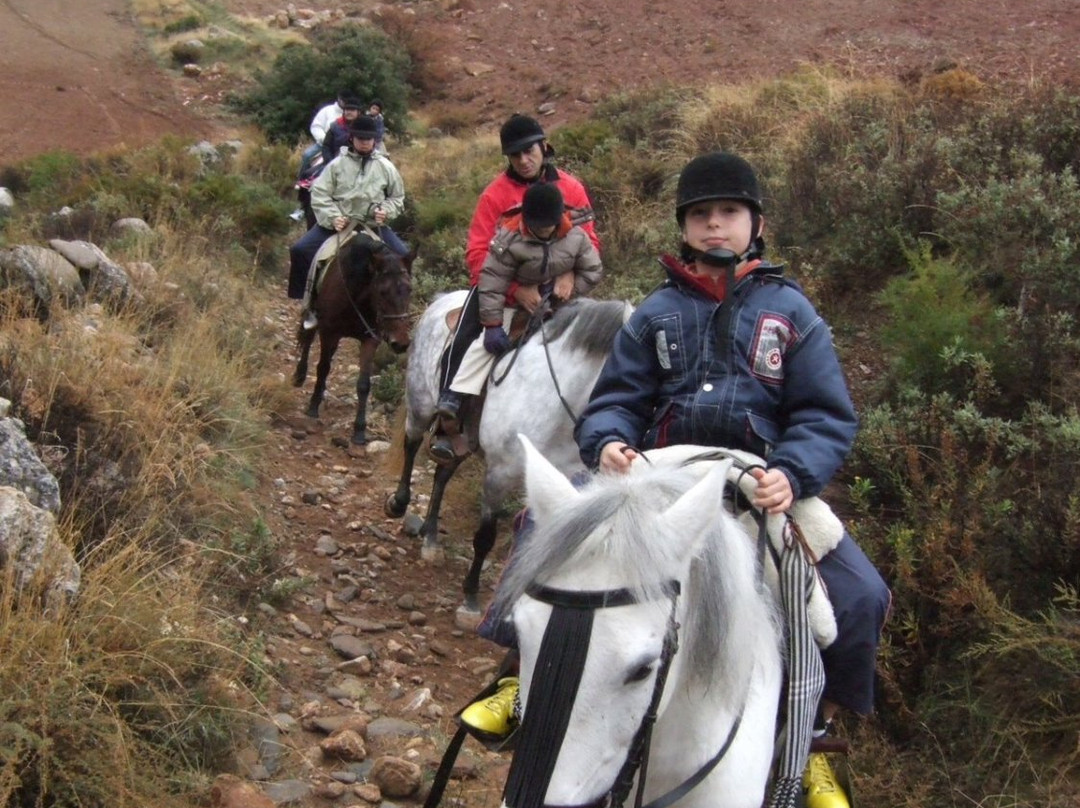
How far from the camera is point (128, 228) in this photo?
10.2m

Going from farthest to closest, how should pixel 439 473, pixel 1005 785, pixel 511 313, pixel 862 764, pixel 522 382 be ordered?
pixel 439 473
pixel 511 313
pixel 522 382
pixel 862 764
pixel 1005 785

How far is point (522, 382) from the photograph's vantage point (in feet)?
18.1

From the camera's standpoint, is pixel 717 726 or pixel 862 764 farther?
pixel 862 764

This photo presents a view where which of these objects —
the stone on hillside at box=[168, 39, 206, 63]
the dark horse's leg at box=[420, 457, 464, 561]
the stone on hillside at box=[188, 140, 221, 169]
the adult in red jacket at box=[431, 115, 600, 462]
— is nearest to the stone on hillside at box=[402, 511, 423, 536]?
the dark horse's leg at box=[420, 457, 464, 561]

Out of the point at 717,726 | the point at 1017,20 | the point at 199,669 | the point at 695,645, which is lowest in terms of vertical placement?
the point at 199,669

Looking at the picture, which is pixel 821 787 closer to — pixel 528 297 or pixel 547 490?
pixel 547 490

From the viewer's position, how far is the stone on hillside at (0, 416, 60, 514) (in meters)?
4.13

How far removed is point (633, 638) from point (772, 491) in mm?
688

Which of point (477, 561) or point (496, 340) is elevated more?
point (496, 340)

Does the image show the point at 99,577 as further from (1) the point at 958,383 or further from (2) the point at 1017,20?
(2) the point at 1017,20

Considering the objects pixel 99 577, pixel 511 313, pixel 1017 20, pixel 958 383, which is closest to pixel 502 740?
pixel 99 577

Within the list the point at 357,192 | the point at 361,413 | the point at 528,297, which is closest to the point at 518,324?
the point at 528,297

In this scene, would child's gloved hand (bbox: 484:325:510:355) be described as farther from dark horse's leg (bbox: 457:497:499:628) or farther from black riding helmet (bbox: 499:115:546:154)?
black riding helmet (bbox: 499:115:546:154)

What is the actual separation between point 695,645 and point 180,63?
101 ft
